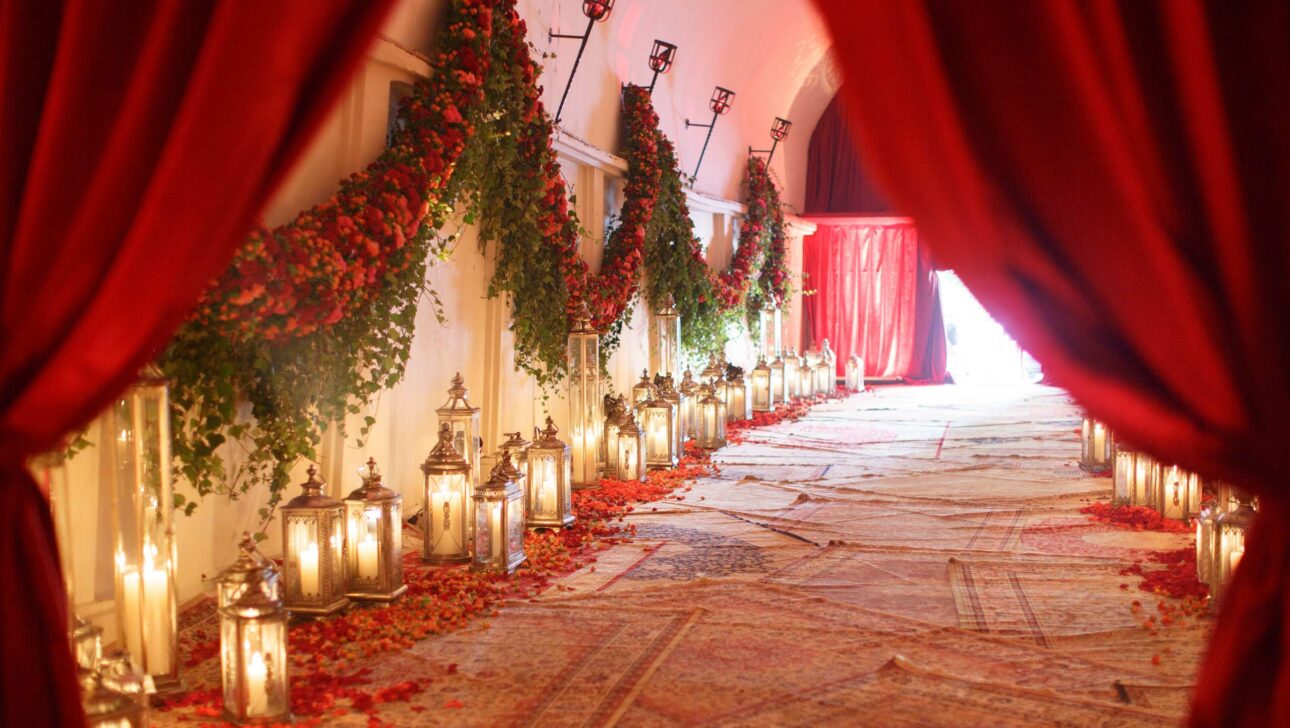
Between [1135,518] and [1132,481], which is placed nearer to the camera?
[1135,518]

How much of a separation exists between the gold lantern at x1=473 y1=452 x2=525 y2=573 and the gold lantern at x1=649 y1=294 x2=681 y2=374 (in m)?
4.64

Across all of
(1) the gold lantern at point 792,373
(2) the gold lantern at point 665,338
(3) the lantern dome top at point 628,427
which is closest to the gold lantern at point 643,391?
(3) the lantern dome top at point 628,427

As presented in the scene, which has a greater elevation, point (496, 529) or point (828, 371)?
point (828, 371)

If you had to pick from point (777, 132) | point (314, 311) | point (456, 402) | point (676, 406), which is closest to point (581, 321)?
point (676, 406)

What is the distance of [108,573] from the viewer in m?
3.61

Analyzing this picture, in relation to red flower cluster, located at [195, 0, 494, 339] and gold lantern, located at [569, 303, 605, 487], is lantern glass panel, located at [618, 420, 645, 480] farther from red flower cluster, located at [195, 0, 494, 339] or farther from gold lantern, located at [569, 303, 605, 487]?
red flower cluster, located at [195, 0, 494, 339]

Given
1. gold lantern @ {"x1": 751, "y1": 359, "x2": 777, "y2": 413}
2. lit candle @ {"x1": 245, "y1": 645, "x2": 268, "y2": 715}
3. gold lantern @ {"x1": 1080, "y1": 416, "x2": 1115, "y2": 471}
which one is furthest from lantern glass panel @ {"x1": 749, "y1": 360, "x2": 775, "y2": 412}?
lit candle @ {"x1": 245, "y1": 645, "x2": 268, "y2": 715}

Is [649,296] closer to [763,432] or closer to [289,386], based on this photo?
[763,432]

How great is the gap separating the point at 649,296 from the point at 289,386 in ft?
17.9

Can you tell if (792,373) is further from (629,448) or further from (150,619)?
(150,619)

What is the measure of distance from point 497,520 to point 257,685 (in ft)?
5.36

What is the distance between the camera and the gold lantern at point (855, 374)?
1415 centimetres

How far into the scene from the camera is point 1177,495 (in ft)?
17.6

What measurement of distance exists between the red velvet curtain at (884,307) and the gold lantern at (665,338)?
6.41 meters
